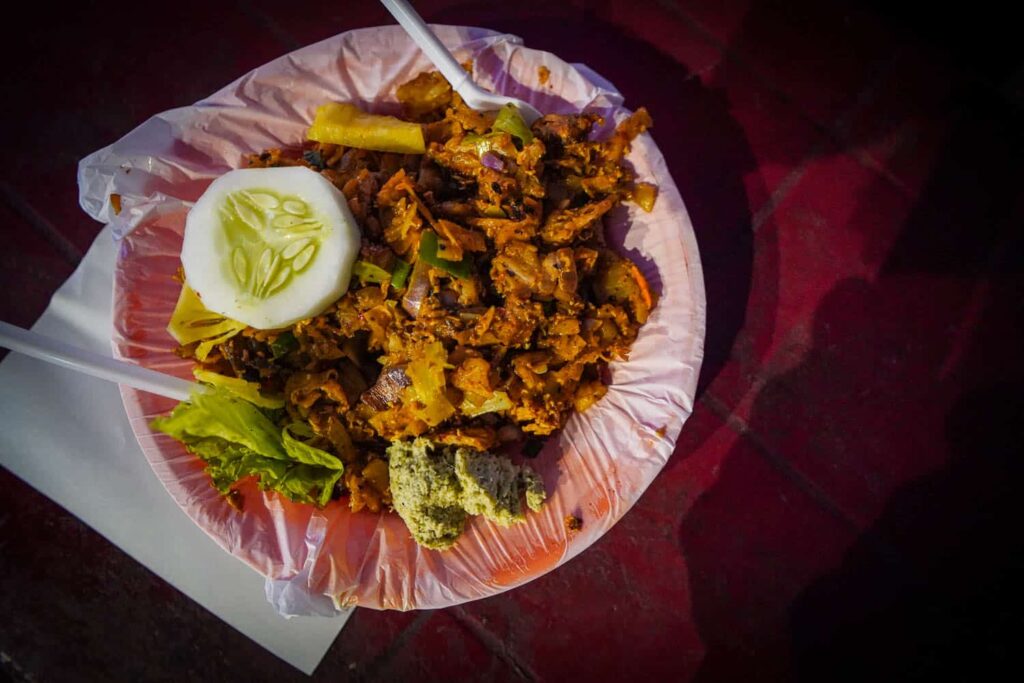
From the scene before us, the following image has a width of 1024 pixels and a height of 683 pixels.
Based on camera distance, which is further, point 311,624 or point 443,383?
point 311,624

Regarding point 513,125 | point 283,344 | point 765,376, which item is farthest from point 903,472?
point 283,344

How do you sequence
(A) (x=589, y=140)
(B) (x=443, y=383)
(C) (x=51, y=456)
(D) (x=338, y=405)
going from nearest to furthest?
(B) (x=443, y=383) < (D) (x=338, y=405) < (A) (x=589, y=140) < (C) (x=51, y=456)

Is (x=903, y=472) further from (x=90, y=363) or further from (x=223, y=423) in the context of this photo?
(x=90, y=363)

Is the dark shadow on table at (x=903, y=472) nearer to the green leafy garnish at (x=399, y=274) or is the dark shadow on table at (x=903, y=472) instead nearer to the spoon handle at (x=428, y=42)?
the green leafy garnish at (x=399, y=274)

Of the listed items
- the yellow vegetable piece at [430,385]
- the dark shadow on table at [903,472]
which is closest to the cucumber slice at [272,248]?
the yellow vegetable piece at [430,385]

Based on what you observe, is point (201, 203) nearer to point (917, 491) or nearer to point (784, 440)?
point (784, 440)

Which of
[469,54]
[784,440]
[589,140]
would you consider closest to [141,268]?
[469,54]

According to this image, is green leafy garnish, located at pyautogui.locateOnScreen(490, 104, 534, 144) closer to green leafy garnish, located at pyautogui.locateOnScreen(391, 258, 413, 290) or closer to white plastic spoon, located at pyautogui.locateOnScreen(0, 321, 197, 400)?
green leafy garnish, located at pyautogui.locateOnScreen(391, 258, 413, 290)

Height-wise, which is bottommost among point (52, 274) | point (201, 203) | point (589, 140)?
point (52, 274)

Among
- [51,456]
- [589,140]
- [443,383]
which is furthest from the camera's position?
[51,456]
